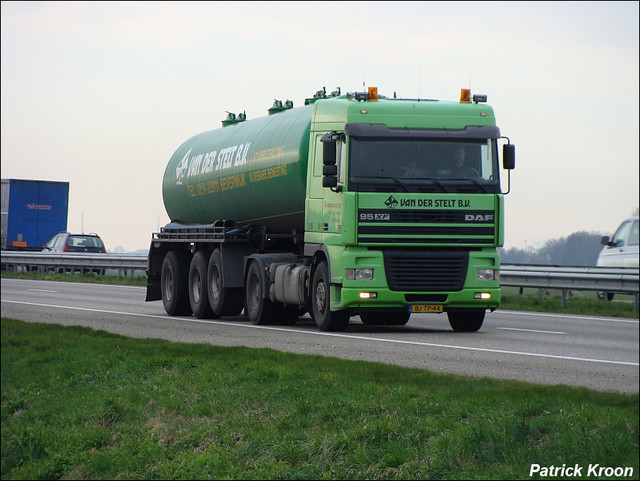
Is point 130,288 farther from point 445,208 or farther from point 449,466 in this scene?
point 449,466

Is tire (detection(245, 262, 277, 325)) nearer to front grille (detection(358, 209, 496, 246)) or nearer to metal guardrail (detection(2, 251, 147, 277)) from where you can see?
front grille (detection(358, 209, 496, 246))

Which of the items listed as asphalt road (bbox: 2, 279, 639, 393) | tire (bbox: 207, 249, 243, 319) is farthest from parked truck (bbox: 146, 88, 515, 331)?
tire (bbox: 207, 249, 243, 319)

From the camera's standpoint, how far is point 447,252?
639 inches

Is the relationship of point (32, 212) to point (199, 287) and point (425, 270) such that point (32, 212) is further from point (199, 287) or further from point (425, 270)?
point (425, 270)

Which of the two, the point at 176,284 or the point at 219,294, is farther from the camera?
the point at 176,284

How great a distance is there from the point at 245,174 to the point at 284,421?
1163 cm

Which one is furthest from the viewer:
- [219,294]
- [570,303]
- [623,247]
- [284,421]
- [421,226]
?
[623,247]

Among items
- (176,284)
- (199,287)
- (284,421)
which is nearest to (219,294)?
(199,287)

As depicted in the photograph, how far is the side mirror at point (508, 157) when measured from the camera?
16078mm

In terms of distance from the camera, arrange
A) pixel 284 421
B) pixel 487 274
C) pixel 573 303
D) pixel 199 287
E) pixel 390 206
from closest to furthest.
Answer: pixel 284 421 < pixel 390 206 < pixel 487 274 < pixel 199 287 < pixel 573 303

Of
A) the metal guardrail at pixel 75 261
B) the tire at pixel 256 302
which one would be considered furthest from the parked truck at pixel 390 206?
the metal guardrail at pixel 75 261

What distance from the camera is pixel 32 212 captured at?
49.8 metres

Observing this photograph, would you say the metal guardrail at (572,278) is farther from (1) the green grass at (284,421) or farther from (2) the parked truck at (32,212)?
(2) the parked truck at (32,212)

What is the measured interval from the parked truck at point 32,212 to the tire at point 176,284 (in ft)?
92.1
